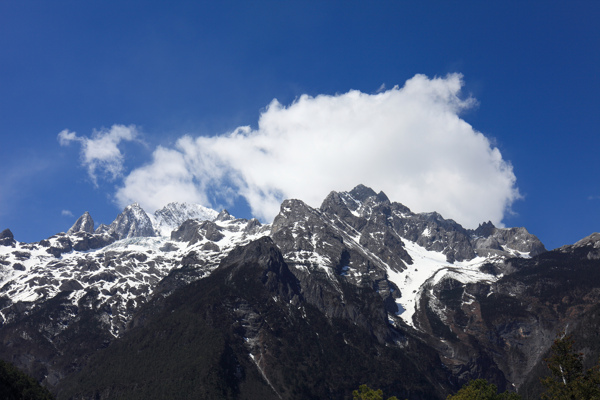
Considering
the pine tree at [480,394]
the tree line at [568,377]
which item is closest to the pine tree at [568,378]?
the tree line at [568,377]

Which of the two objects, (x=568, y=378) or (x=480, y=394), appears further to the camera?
(x=480, y=394)

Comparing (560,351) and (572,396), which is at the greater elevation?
(560,351)

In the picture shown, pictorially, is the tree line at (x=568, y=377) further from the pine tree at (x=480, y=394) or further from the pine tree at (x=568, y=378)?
the pine tree at (x=480, y=394)

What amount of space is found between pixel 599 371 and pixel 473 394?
41605 mm

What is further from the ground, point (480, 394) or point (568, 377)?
point (568, 377)

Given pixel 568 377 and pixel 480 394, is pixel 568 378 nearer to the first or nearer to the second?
pixel 568 377

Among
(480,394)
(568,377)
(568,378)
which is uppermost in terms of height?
(568,377)

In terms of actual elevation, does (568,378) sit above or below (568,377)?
below

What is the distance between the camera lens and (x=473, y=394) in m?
120

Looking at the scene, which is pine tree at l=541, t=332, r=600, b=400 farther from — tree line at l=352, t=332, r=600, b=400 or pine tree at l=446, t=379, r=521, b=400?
pine tree at l=446, t=379, r=521, b=400

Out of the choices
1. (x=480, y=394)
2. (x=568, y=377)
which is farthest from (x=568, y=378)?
(x=480, y=394)

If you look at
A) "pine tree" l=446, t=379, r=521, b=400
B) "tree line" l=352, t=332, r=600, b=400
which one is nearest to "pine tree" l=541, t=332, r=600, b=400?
"tree line" l=352, t=332, r=600, b=400

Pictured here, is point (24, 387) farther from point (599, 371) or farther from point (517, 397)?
point (599, 371)

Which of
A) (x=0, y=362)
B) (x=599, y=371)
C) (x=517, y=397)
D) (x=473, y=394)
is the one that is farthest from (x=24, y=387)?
(x=599, y=371)
